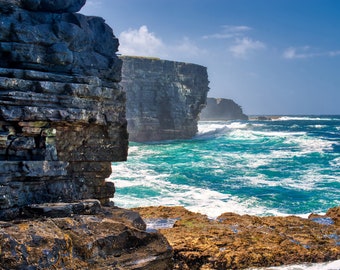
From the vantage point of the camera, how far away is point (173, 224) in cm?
993

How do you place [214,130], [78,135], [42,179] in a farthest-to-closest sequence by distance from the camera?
[214,130], [78,135], [42,179]

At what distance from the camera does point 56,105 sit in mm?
8156

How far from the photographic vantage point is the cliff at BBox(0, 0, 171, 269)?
5.67 metres

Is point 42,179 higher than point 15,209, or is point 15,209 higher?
point 42,179

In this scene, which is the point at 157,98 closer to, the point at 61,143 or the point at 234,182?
the point at 234,182

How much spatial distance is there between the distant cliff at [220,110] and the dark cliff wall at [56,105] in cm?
14272

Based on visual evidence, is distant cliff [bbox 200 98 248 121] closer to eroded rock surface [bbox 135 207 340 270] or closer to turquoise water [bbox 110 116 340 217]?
turquoise water [bbox 110 116 340 217]

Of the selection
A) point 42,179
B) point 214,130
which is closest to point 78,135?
point 42,179

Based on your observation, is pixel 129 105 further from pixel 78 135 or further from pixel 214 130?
pixel 78 135

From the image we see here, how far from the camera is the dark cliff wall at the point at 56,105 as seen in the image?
23.5ft

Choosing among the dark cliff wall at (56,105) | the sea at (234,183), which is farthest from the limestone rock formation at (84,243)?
the sea at (234,183)

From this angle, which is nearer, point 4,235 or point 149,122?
point 4,235

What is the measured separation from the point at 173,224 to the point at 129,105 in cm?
5085

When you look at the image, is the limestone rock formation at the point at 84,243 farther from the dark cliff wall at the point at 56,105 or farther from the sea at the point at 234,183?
the sea at the point at 234,183
